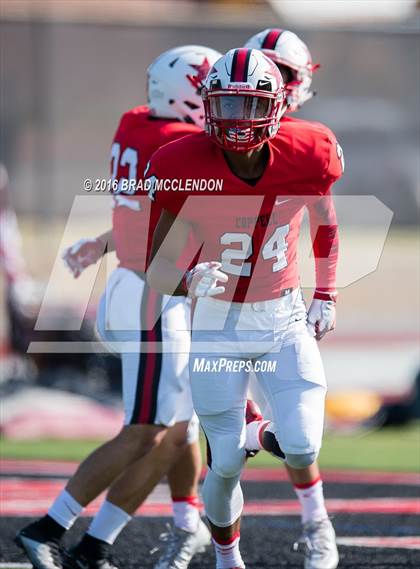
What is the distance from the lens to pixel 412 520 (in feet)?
14.8

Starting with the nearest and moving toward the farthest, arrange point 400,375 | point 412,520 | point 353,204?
point 412,520, point 400,375, point 353,204

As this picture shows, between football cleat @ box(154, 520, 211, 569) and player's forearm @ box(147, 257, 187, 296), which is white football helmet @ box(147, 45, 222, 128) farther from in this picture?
football cleat @ box(154, 520, 211, 569)

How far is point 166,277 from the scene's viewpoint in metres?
3.46

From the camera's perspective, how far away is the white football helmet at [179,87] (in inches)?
164

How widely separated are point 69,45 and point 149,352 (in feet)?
27.9

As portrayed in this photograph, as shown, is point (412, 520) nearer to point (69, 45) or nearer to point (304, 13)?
point (69, 45)

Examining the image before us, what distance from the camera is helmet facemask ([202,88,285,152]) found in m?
3.37

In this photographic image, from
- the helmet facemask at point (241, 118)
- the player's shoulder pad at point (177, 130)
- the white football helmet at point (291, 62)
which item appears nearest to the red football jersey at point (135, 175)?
the player's shoulder pad at point (177, 130)

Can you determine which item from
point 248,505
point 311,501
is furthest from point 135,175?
→ point 248,505

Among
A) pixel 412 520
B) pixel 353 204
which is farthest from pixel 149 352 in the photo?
pixel 353 204

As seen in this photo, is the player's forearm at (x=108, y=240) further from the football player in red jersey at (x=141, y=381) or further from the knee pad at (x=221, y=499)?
the knee pad at (x=221, y=499)

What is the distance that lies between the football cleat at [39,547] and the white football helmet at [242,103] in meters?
1.42

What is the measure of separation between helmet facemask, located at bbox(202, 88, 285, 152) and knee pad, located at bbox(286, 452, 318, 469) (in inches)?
36.1

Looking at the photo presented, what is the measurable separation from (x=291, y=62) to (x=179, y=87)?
0.45 metres
